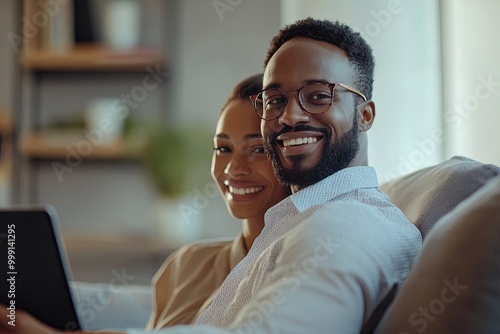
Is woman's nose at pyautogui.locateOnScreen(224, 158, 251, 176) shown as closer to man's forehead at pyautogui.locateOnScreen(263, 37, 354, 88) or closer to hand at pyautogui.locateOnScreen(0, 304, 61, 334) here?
man's forehead at pyautogui.locateOnScreen(263, 37, 354, 88)

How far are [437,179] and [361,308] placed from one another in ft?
1.60

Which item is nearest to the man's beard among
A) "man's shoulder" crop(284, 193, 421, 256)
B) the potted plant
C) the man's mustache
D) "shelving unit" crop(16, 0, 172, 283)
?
the man's mustache

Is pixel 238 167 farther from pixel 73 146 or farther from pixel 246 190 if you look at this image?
pixel 73 146

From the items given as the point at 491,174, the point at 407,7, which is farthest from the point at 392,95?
the point at 491,174

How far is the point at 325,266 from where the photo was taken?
927mm

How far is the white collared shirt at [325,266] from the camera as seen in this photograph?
900 millimetres

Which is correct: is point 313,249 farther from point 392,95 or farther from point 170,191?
point 170,191

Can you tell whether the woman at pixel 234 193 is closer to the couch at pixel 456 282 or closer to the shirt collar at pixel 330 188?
the shirt collar at pixel 330 188

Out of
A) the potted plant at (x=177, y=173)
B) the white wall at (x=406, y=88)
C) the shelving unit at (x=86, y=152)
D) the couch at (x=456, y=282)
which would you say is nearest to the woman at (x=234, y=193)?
the couch at (x=456, y=282)

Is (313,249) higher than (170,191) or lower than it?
higher

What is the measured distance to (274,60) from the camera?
128cm

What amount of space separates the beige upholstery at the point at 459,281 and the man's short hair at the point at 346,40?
1.37 ft

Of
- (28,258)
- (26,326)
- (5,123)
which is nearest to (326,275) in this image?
(26,326)

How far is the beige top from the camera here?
1586 mm
